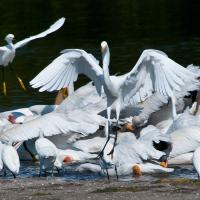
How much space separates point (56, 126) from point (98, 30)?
17446 millimetres

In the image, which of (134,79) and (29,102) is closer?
(134,79)

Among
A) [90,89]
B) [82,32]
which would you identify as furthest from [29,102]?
[82,32]

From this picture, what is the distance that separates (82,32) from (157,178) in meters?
19.2

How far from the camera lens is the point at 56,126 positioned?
15867 mm

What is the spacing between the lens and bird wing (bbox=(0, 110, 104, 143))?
15.7 metres

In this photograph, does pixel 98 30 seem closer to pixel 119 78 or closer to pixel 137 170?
pixel 119 78

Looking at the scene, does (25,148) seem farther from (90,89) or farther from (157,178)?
(157,178)

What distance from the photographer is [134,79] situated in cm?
1512

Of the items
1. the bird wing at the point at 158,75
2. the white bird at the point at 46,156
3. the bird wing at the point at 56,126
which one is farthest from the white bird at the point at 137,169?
the bird wing at the point at 56,126

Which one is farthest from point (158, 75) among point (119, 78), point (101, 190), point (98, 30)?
point (98, 30)

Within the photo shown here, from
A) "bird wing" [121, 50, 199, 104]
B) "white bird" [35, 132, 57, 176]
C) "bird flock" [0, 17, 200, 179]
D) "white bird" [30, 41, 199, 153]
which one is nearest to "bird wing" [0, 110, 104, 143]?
"bird flock" [0, 17, 200, 179]

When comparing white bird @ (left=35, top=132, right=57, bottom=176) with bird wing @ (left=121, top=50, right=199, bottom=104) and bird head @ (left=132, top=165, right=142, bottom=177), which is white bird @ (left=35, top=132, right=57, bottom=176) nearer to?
bird head @ (left=132, top=165, right=142, bottom=177)

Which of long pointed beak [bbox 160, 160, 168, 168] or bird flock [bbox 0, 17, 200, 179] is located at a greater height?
bird flock [bbox 0, 17, 200, 179]

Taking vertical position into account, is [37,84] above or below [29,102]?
above
